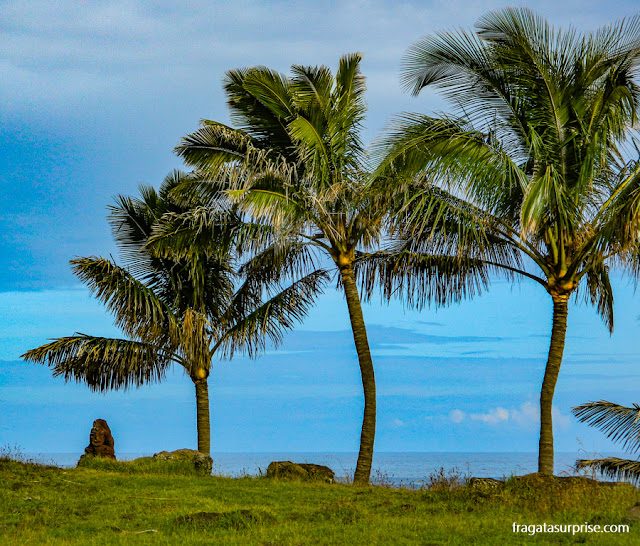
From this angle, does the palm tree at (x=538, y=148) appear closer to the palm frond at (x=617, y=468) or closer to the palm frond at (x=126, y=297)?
the palm frond at (x=617, y=468)

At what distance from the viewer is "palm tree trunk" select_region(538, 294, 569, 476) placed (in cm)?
1366

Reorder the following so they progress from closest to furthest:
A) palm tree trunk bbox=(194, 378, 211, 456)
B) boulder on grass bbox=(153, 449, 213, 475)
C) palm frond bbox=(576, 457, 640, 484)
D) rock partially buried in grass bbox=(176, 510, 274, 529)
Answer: rock partially buried in grass bbox=(176, 510, 274, 529) → palm frond bbox=(576, 457, 640, 484) → boulder on grass bbox=(153, 449, 213, 475) → palm tree trunk bbox=(194, 378, 211, 456)

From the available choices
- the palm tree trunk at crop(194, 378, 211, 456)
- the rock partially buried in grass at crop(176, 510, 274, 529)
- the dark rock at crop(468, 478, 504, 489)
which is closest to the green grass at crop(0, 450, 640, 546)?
the rock partially buried in grass at crop(176, 510, 274, 529)

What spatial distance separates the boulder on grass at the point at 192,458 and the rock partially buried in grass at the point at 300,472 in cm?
207

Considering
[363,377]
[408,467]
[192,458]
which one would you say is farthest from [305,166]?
[408,467]

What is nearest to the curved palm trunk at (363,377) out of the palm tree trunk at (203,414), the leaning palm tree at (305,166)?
the leaning palm tree at (305,166)

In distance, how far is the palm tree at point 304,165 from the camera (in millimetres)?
15367

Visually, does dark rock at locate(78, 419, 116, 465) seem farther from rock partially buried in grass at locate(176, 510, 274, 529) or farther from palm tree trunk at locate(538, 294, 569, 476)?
palm tree trunk at locate(538, 294, 569, 476)

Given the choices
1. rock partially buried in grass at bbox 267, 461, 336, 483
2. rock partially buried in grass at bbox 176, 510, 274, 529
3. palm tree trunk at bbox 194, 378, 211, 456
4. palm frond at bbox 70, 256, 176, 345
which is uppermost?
palm frond at bbox 70, 256, 176, 345

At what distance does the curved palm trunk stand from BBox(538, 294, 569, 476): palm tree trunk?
378cm

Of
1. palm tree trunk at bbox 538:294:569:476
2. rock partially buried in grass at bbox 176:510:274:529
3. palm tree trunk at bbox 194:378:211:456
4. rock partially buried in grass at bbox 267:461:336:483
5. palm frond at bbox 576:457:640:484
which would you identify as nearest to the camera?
rock partially buried in grass at bbox 176:510:274:529

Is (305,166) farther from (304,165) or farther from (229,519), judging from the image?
(229,519)

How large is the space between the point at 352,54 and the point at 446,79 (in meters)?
2.98

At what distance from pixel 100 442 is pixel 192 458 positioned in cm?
324
